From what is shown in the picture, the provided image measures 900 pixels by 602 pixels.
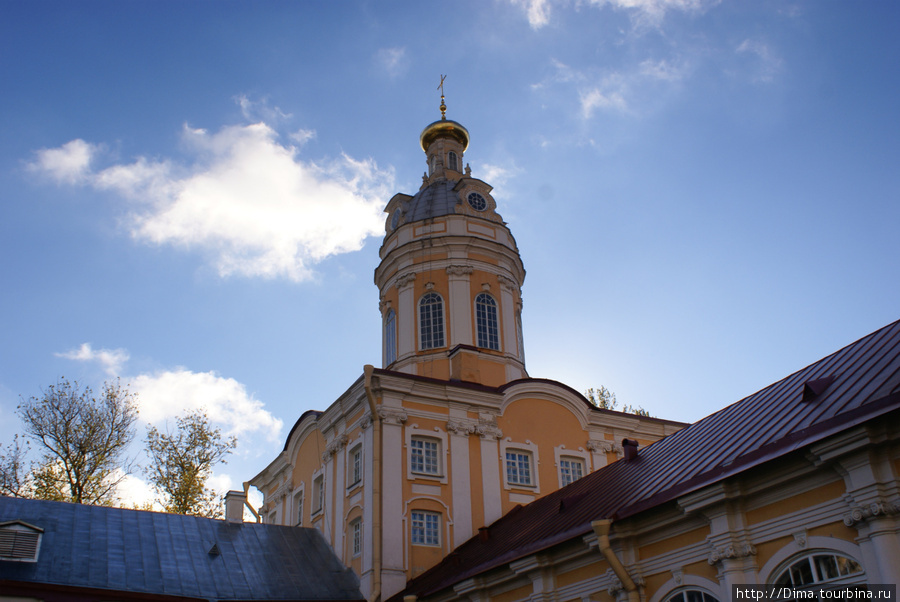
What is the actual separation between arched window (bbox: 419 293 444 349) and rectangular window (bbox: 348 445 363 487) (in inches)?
173

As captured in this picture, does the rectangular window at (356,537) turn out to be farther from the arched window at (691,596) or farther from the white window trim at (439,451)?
the arched window at (691,596)

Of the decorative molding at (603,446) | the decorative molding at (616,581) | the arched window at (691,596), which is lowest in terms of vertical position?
the arched window at (691,596)

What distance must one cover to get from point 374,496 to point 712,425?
8.31 m

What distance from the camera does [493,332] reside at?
941 inches

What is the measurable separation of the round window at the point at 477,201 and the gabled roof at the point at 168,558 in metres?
12.2

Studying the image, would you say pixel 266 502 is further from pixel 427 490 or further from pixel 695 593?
pixel 695 593

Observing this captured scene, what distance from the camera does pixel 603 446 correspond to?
22062mm

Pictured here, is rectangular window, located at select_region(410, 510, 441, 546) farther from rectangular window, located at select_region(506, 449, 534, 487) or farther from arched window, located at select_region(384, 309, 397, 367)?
arched window, located at select_region(384, 309, 397, 367)

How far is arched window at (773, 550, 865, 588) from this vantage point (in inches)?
324

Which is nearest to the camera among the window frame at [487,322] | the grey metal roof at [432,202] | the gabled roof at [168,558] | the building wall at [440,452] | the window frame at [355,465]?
the gabled roof at [168,558]

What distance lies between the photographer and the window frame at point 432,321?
23375mm

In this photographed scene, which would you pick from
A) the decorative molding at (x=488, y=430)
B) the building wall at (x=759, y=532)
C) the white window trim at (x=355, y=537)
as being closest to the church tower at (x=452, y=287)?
the decorative molding at (x=488, y=430)

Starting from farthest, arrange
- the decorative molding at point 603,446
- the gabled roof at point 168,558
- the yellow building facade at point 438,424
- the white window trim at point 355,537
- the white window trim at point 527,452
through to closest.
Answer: the decorative molding at point 603,446 < the white window trim at point 527,452 < the white window trim at point 355,537 < the yellow building facade at point 438,424 < the gabled roof at point 168,558

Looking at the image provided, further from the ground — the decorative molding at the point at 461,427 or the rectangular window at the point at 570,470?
the decorative molding at the point at 461,427
